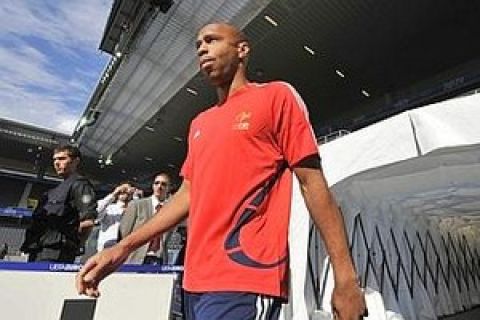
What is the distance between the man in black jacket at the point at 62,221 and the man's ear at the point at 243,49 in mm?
1832

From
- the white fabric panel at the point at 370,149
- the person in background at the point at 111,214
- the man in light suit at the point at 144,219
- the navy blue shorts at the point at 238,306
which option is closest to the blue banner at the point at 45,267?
the man in light suit at the point at 144,219

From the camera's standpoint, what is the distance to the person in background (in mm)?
3916

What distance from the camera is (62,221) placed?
2383mm

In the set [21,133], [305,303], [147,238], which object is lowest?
[305,303]

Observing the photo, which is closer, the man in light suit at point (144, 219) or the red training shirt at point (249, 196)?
the red training shirt at point (249, 196)

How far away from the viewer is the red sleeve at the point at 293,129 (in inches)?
31.8

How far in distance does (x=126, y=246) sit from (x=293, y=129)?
1.59 ft

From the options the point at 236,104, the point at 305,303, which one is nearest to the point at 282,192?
the point at 236,104

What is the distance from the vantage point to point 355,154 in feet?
7.73

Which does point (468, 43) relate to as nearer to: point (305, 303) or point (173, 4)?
point (173, 4)

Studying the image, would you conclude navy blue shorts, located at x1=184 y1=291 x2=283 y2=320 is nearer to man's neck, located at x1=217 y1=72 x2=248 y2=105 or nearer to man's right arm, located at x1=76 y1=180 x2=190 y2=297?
man's right arm, located at x1=76 y1=180 x2=190 y2=297

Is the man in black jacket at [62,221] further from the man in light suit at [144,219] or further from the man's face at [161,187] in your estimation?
the man's face at [161,187]

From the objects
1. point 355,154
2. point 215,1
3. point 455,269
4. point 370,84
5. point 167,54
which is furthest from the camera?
point 370,84

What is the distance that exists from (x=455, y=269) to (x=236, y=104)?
20.2 ft
